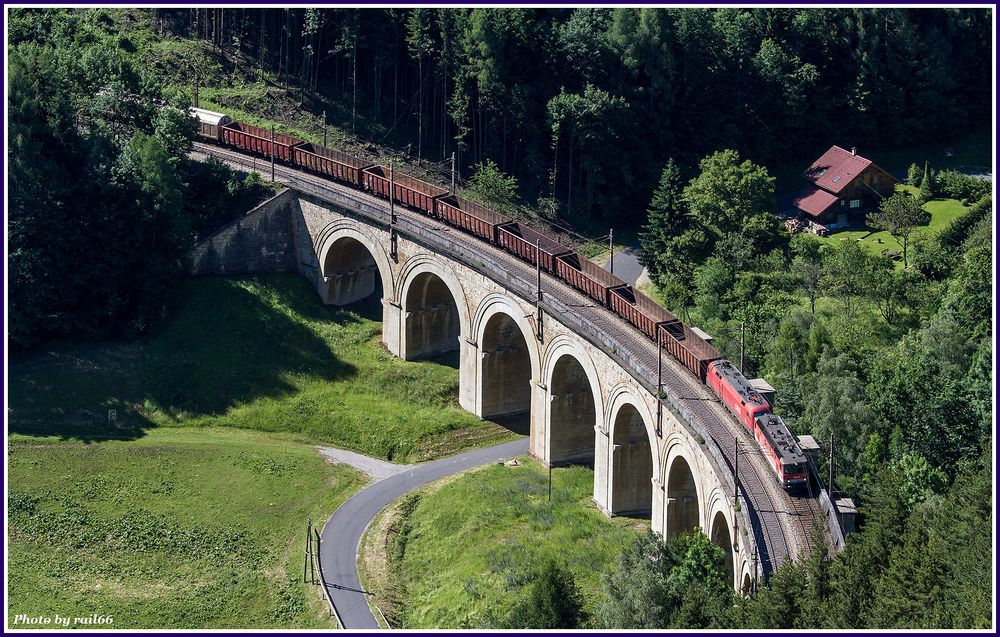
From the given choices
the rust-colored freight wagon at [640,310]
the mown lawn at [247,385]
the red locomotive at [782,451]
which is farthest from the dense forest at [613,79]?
the red locomotive at [782,451]

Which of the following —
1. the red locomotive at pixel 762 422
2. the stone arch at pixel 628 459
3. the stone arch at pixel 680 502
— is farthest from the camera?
the stone arch at pixel 628 459

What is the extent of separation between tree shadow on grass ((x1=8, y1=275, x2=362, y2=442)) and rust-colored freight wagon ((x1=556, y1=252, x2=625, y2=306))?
18.9 m

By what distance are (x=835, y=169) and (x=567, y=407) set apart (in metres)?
48.6

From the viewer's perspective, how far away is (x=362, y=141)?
440ft

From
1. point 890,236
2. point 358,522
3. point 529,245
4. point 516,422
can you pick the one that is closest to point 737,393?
point 529,245

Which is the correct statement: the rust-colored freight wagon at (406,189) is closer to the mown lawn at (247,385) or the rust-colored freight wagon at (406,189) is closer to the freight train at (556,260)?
the freight train at (556,260)

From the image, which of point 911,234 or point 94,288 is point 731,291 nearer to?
point 911,234

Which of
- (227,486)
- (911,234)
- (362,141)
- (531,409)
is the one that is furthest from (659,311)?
(362,141)

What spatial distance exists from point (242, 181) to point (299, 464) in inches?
1134

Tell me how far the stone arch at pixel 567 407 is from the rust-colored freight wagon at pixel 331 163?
97.1 feet

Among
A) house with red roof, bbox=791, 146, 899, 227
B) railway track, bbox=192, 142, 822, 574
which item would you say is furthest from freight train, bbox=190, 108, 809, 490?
house with red roof, bbox=791, 146, 899, 227

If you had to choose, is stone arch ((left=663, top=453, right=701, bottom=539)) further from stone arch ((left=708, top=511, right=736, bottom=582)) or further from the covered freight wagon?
the covered freight wagon

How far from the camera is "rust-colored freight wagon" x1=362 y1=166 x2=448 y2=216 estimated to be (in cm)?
11119

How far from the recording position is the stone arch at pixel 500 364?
101 meters
